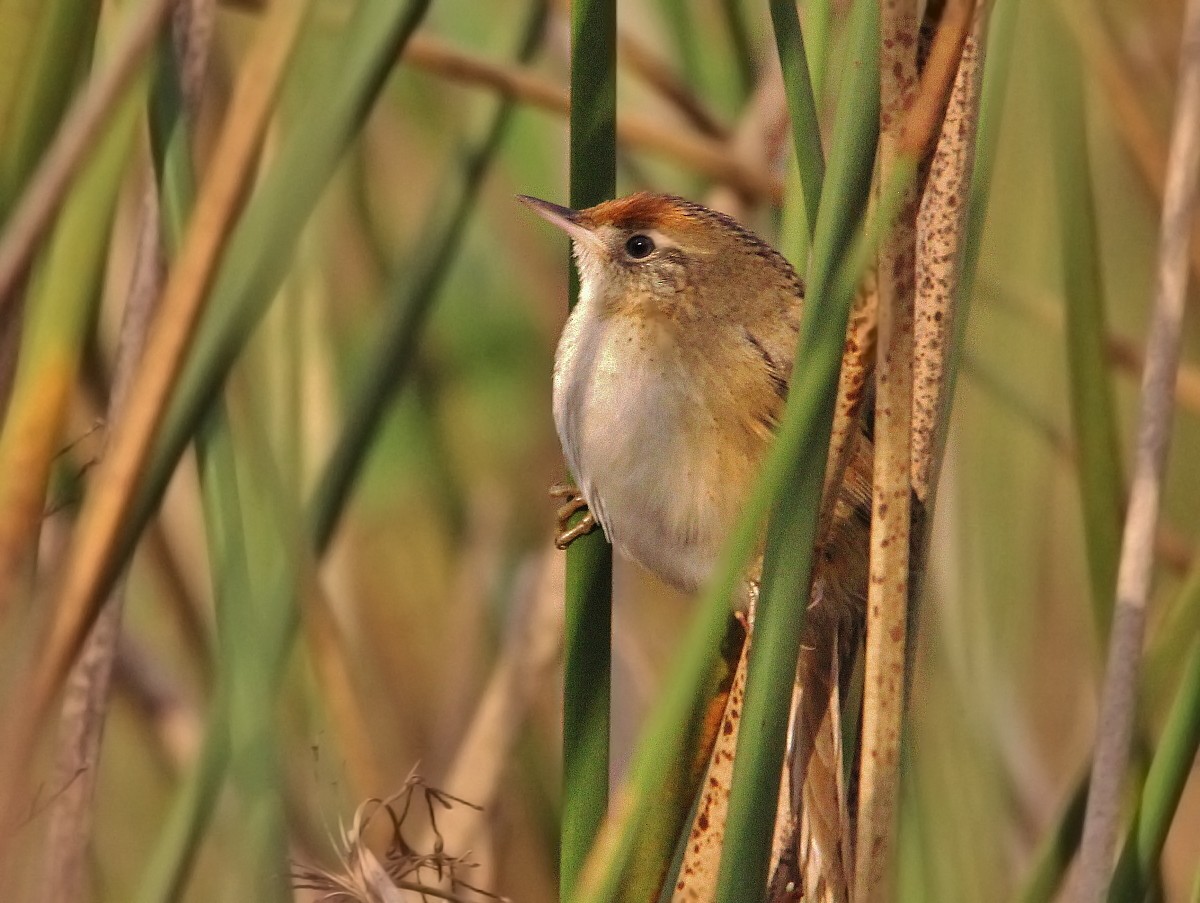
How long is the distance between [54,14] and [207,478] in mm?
387

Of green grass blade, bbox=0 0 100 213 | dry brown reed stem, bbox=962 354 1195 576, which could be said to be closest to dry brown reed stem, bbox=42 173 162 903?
green grass blade, bbox=0 0 100 213

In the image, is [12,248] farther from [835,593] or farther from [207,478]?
[835,593]

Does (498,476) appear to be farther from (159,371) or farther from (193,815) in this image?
(159,371)

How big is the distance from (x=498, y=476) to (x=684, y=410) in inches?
43.2

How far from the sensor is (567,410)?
1.70 metres

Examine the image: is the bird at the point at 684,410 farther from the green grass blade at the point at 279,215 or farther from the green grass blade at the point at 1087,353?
the green grass blade at the point at 279,215

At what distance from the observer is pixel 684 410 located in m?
1.65

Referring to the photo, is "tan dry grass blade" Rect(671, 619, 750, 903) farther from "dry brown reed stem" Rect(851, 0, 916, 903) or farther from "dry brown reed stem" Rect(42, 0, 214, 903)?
"dry brown reed stem" Rect(42, 0, 214, 903)

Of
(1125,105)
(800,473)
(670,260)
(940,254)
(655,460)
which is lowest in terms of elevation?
(800,473)

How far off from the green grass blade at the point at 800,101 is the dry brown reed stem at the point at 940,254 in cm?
16

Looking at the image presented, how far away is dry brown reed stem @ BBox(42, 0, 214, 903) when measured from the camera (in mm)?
1361

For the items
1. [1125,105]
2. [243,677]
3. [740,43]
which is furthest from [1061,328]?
[243,677]

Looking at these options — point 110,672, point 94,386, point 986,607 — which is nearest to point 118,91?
point 110,672

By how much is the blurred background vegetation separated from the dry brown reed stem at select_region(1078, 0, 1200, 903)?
0.19 ft
